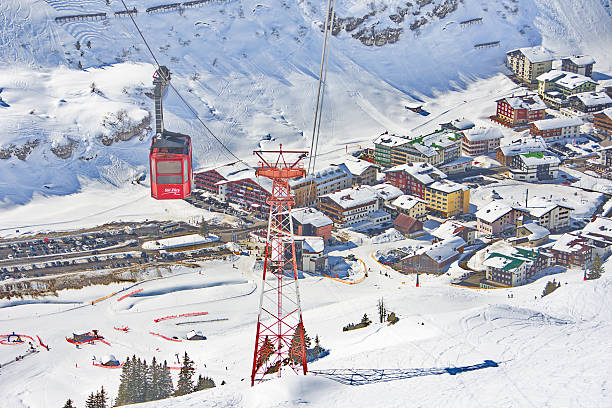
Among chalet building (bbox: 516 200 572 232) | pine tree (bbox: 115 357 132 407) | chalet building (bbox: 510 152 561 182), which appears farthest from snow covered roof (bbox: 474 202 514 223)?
pine tree (bbox: 115 357 132 407)

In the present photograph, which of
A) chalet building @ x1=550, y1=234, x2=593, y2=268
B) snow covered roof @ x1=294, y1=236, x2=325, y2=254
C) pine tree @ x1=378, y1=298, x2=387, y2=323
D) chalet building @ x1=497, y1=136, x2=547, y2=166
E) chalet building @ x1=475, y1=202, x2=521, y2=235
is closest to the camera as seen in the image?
pine tree @ x1=378, y1=298, x2=387, y2=323

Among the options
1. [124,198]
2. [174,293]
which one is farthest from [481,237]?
[124,198]

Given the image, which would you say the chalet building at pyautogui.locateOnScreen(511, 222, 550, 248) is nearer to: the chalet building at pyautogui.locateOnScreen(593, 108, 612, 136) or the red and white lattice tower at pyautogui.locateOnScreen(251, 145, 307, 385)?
the red and white lattice tower at pyautogui.locateOnScreen(251, 145, 307, 385)

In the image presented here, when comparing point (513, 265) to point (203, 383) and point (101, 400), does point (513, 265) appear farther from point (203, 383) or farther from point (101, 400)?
point (101, 400)

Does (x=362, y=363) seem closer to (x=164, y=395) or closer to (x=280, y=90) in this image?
(x=164, y=395)

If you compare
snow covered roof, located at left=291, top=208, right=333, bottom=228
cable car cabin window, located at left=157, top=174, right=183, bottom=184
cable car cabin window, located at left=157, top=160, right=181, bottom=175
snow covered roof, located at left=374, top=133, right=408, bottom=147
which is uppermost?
cable car cabin window, located at left=157, top=160, right=181, bottom=175

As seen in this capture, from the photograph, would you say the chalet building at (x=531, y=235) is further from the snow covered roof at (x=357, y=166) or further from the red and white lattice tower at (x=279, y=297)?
the red and white lattice tower at (x=279, y=297)

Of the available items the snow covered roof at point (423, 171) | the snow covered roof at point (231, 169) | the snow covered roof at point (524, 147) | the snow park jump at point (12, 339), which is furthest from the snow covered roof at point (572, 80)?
the snow park jump at point (12, 339)
